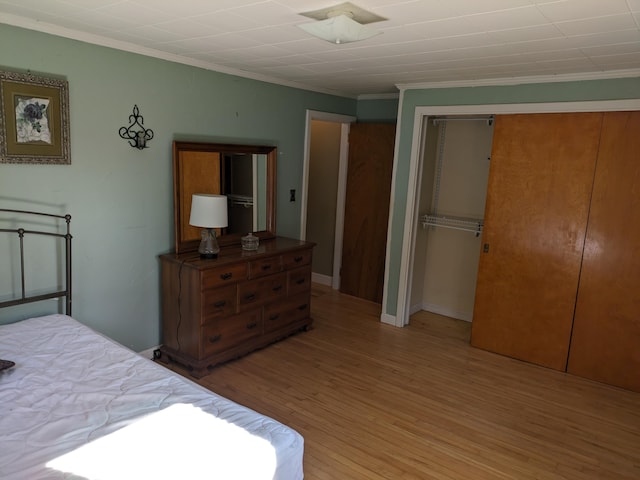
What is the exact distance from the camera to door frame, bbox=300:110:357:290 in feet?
15.3

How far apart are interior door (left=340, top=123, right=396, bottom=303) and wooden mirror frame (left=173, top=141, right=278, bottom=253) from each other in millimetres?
1215

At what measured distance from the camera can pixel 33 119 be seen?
103 inches

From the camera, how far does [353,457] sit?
8.14ft

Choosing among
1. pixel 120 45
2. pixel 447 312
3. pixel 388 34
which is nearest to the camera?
pixel 388 34

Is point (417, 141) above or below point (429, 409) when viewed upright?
above

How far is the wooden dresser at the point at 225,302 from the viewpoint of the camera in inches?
128

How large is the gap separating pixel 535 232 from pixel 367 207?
1894mm

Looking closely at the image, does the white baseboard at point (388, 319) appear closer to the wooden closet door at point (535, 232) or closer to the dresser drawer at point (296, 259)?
the wooden closet door at point (535, 232)

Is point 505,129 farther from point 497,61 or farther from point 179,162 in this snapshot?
point 179,162

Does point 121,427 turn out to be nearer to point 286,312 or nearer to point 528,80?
point 286,312

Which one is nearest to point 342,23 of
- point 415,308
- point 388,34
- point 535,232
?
point 388,34

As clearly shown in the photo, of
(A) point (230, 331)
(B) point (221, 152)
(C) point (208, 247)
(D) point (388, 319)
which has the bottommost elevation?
(D) point (388, 319)

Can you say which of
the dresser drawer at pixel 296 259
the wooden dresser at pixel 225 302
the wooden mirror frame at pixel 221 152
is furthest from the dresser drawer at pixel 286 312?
the wooden mirror frame at pixel 221 152

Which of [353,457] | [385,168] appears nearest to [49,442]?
[353,457]
